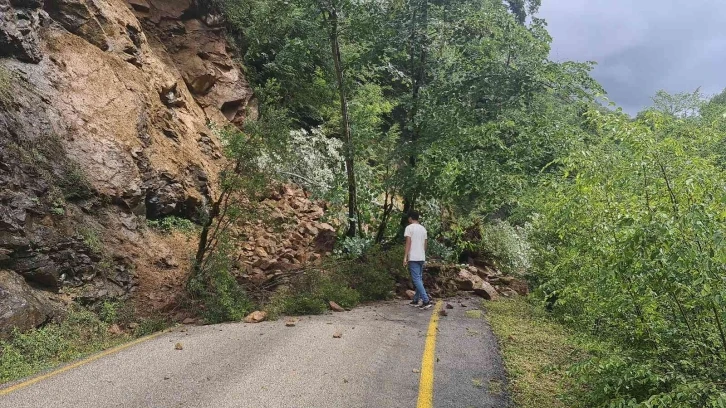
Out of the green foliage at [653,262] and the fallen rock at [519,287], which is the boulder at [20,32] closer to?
the green foliage at [653,262]

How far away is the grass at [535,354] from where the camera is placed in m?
4.90

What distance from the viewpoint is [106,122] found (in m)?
11.2

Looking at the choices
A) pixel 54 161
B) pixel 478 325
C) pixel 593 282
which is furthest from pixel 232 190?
pixel 593 282

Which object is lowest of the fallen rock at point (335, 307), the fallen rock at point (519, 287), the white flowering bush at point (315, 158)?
the fallen rock at point (335, 307)

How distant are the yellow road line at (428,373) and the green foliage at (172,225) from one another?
23.1ft

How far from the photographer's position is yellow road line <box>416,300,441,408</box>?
466 cm

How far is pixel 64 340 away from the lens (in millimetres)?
7121

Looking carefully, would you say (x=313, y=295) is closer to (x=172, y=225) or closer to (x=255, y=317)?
(x=255, y=317)

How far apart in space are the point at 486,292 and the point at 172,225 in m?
7.81

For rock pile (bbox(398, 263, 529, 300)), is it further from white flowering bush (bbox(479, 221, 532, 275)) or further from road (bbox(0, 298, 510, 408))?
road (bbox(0, 298, 510, 408))

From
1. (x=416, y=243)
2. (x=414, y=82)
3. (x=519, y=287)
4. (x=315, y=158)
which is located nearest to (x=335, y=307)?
(x=416, y=243)

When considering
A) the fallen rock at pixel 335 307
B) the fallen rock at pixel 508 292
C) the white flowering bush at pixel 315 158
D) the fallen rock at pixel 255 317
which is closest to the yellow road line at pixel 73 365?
the fallen rock at pixel 255 317

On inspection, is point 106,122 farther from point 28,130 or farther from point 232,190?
point 232,190

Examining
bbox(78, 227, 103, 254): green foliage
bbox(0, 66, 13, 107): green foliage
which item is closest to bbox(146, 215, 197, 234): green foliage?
bbox(78, 227, 103, 254): green foliage
